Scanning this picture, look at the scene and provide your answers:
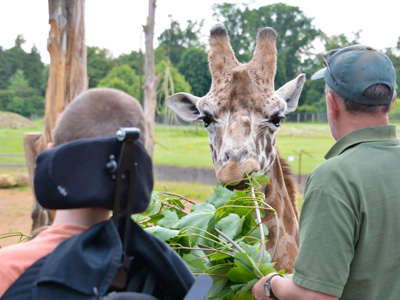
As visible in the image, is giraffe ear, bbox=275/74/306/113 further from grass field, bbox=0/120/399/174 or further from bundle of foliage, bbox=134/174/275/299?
grass field, bbox=0/120/399/174

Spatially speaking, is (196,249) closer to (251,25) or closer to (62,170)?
(62,170)

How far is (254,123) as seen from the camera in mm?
4125

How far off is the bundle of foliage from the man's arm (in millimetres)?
95

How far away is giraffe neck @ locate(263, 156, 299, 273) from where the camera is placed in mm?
3881

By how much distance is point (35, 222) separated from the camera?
27.2 feet

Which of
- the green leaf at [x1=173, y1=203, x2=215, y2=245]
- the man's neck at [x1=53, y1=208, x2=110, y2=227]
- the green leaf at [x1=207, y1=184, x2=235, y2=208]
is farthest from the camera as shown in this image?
the green leaf at [x1=207, y1=184, x2=235, y2=208]

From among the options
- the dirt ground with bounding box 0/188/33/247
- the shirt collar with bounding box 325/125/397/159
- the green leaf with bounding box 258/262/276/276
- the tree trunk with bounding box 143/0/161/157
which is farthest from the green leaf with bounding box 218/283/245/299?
the tree trunk with bounding box 143/0/161/157

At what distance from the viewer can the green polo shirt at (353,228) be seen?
1939mm

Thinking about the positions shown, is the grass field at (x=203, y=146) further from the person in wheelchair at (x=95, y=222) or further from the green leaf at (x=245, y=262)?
the person in wheelchair at (x=95, y=222)

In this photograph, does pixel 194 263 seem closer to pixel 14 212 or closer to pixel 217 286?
pixel 217 286

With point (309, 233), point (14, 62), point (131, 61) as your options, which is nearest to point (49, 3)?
point (309, 233)

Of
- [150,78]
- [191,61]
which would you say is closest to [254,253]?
[150,78]

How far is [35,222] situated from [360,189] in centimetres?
729

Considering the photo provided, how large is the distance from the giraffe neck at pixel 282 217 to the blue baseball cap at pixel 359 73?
178 cm
